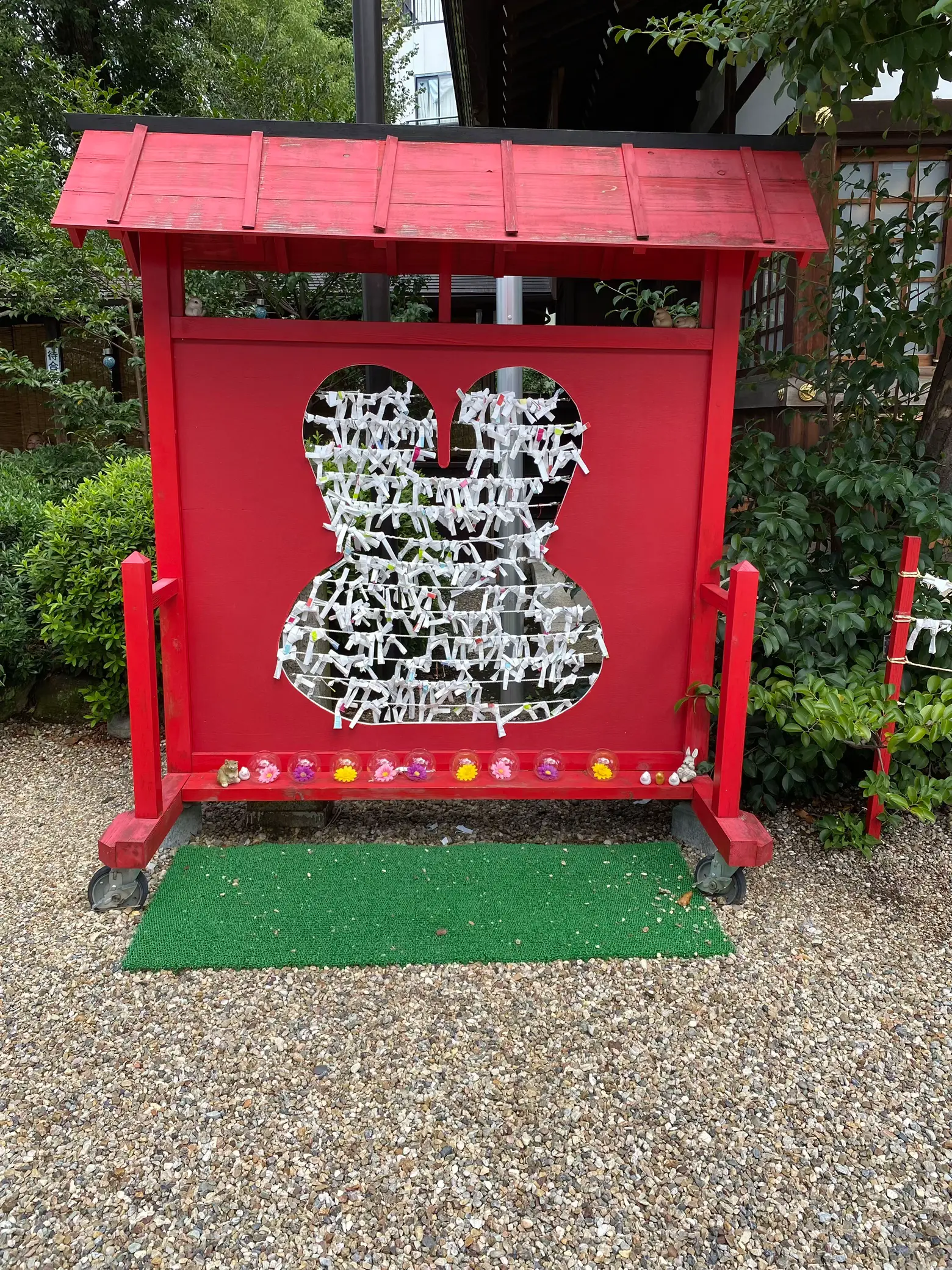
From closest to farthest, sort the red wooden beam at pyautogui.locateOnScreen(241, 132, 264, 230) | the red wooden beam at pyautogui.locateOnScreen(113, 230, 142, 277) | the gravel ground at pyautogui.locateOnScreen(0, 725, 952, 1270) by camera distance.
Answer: the gravel ground at pyautogui.locateOnScreen(0, 725, 952, 1270) < the red wooden beam at pyautogui.locateOnScreen(241, 132, 264, 230) < the red wooden beam at pyautogui.locateOnScreen(113, 230, 142, 277)

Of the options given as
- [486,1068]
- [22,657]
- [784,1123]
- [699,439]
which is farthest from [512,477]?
[22,657]

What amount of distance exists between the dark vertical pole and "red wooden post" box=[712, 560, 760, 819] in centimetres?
152

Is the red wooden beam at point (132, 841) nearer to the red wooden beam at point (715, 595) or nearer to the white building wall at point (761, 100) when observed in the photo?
the red wooden beam at point (715, 595)

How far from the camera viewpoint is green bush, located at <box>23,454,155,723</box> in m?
3.61

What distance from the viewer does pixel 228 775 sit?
2789 millimetres

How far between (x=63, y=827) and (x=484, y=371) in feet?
7.77

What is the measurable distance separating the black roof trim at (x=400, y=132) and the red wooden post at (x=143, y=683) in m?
1.29

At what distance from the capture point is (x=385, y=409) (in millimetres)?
2932

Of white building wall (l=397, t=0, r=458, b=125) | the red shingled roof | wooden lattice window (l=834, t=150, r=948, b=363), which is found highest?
white building wall (l=397, t=0, r=458, b=125)

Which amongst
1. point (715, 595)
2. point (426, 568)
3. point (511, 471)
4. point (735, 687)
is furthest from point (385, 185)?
point (735, 687)

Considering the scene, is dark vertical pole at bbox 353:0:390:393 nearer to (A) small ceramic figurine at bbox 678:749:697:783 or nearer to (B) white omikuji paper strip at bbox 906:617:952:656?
(A) small ceramic figurine at bbox 678:749:697:783

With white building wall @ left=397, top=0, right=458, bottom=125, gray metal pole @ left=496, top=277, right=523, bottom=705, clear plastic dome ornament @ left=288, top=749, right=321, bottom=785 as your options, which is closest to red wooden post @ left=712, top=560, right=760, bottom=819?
gray metal pole @ left=496, top=277, right=523, bottom=705

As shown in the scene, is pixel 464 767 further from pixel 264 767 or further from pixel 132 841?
pixel 132 841

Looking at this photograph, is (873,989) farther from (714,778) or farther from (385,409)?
(385,409)
